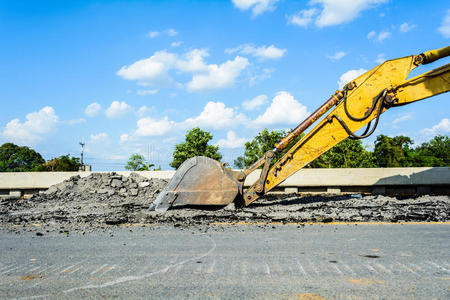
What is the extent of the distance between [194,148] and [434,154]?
4106cm

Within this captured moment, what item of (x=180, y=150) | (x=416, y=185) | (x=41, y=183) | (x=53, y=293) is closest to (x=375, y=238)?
(x=53, y=293)

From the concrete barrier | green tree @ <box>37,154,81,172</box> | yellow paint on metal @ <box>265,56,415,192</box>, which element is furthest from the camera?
green tree @ <box>37,154,81,172</box>

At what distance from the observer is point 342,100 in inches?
388

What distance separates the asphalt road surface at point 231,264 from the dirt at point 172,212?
A: 1.54 meters

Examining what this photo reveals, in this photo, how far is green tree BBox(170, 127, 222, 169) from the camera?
46750 mm

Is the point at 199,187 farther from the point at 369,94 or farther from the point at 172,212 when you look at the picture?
the point at 369,94

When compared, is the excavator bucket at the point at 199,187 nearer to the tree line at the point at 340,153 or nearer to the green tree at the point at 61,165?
the tree line at the point at 340,153

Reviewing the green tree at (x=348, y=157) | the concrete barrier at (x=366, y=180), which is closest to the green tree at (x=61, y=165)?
the green tree at (x=348, y=157)

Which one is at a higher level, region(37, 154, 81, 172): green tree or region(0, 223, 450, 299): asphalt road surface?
region(37, 154, 81, 172): green tree

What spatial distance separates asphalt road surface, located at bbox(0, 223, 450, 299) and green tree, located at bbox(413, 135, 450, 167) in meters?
51.0

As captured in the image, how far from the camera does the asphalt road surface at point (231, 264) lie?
3029 millimetres

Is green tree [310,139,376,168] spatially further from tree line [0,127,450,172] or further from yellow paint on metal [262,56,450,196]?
yellow paint on metal [262,56,450,196]

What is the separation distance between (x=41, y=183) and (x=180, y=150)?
30459 millimetres

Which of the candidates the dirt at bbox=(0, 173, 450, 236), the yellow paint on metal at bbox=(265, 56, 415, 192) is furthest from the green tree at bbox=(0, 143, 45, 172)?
the yellow paint on metal at bbox=(265, 56, 415, 192)
